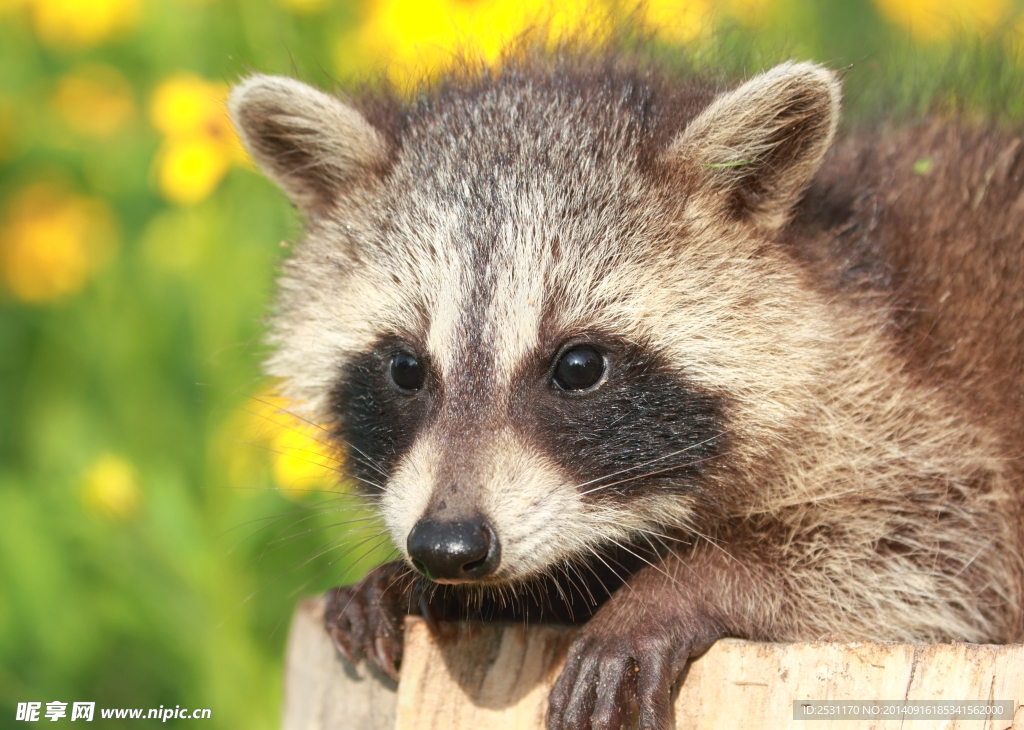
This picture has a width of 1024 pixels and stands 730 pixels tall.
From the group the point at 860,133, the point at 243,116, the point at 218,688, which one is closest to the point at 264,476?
the point at 218,688

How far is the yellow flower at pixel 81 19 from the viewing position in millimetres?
7559

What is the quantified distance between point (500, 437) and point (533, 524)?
0.30 metres

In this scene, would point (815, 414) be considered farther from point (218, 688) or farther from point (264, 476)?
point (218, 688)

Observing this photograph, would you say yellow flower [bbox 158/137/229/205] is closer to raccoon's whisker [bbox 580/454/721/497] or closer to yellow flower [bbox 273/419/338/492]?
yellow flower [bbox 273/419/338/492]

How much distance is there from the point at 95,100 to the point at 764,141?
5.35 metres

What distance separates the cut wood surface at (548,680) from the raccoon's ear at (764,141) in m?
1.60

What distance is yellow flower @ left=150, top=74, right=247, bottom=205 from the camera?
565 cm

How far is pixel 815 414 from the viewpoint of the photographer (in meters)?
4.12

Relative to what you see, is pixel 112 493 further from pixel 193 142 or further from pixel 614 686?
pixel 614 686

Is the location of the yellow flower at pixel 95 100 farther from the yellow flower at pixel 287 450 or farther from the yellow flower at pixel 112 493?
the yellow flower at pixel 112 493

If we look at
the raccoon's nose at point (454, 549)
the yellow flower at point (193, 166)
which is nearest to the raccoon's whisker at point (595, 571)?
the raccoon's nose at point (454, 549)

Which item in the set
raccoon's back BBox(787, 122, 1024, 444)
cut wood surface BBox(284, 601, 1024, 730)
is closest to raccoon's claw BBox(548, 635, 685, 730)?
cut wood surface BBox(284, 601, 1024, 730)

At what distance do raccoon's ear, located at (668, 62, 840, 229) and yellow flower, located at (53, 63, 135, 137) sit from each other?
4.84 metres

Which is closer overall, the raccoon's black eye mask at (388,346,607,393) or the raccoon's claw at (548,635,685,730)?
the raccoon's claw at (548,635,685,730)
